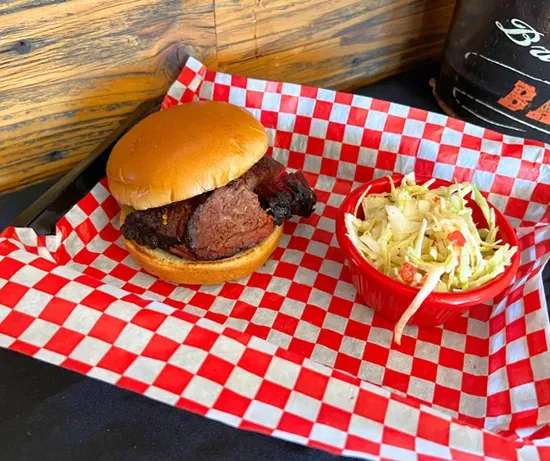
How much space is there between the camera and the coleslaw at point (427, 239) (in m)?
1.48

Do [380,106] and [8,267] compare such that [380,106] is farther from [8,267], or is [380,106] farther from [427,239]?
[8,267]

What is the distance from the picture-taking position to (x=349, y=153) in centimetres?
207

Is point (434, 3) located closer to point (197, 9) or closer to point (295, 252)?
point (197, 9)

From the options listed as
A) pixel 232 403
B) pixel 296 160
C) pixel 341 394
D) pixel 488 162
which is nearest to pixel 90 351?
pixel 232 403

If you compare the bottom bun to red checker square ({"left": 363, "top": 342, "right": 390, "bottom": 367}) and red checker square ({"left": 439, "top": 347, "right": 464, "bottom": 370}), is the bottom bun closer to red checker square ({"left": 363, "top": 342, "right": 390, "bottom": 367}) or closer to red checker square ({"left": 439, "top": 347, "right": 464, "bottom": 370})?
red checker square ({"left": 363, "top": 342, "right": 390, "bottom": 367})

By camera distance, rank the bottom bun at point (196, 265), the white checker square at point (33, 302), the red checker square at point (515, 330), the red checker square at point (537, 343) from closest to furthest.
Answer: the white checker square at point (33, 302) < the red checker square at point (537, 343) < the red checker square at point (515, 330) < the bottom bun at point (196, 265)

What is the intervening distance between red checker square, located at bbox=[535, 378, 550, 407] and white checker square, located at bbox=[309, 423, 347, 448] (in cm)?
56

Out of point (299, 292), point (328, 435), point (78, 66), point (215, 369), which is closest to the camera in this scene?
point (328, 435)

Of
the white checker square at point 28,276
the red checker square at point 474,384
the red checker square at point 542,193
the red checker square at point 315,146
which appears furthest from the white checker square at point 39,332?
the red checker square at point 542,193

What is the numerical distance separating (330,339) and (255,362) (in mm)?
441

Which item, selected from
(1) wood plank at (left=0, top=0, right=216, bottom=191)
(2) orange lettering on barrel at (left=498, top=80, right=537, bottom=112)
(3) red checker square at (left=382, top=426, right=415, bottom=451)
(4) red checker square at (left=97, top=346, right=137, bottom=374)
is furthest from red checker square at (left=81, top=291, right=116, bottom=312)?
(2) orange lettering on barrel at (left=498, top=80, right=537, bottom=112)

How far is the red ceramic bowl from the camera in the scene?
1446 millimetres

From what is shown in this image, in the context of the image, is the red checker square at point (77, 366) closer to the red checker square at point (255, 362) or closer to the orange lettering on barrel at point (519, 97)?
the red checker square at point (255, 362)

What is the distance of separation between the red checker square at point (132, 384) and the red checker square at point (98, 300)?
21cm
